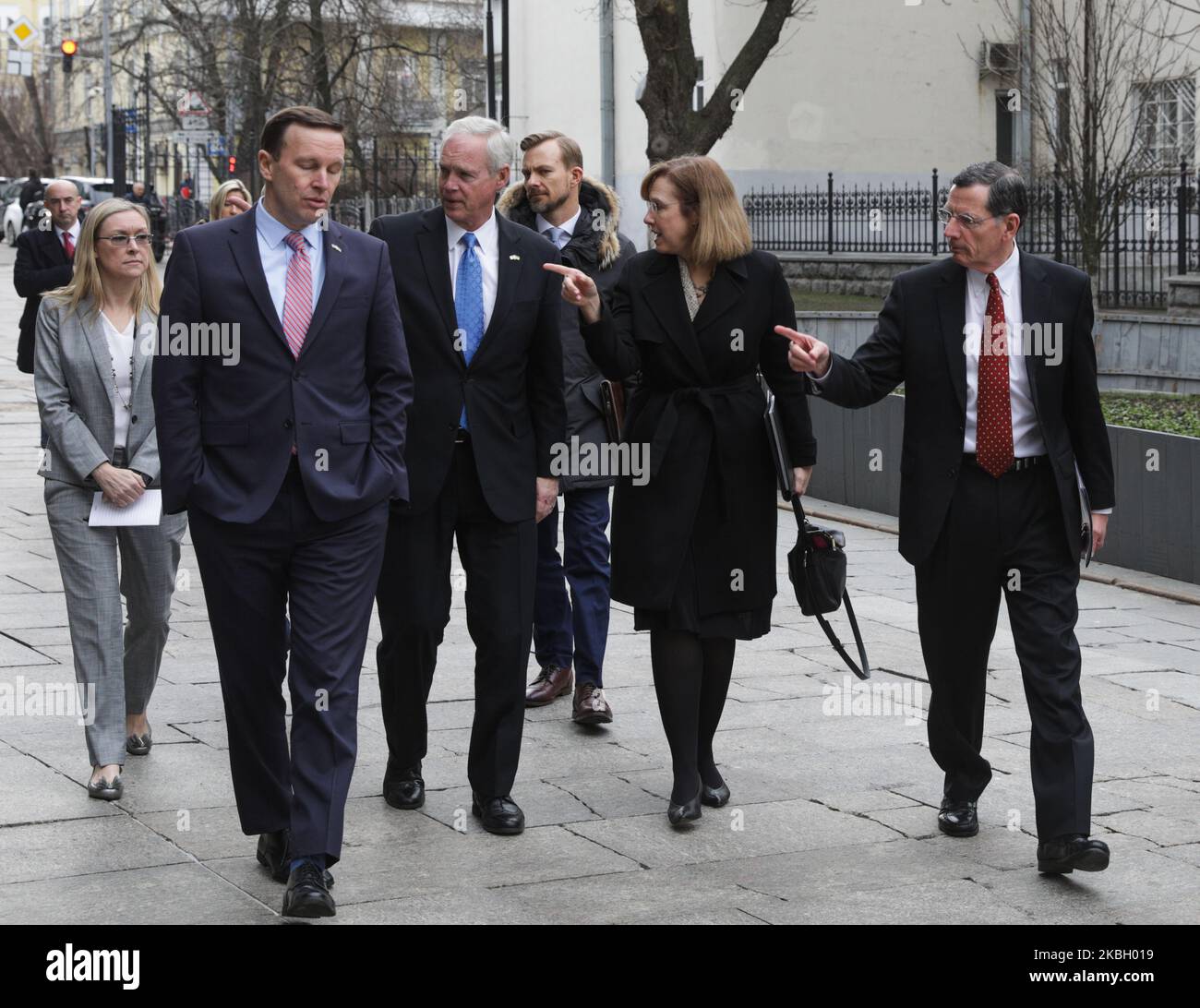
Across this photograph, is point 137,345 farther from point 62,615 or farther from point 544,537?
point 62,615

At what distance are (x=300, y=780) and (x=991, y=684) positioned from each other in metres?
3.75

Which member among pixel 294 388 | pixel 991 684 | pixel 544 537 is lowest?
pixel 991 684

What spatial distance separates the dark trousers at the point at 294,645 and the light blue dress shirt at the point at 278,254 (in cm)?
50

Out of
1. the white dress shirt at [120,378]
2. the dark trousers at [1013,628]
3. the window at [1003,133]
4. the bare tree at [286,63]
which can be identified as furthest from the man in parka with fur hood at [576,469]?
the bare tree at [286,63]

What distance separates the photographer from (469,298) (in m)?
5.88

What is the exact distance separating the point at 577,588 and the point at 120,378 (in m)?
1.94

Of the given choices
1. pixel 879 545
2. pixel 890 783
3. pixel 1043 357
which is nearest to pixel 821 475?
pixel 879 545

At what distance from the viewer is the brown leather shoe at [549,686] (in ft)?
24.5

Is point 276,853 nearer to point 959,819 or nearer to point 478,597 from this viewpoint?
point 478,597

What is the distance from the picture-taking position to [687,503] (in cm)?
587

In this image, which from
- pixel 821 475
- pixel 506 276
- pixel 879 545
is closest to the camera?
pixel 506 276

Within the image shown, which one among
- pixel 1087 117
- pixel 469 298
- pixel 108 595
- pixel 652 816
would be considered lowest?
pixel 652 816

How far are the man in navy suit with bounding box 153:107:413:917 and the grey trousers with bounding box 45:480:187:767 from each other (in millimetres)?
1196

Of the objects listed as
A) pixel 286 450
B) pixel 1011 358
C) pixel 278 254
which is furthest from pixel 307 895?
pixel 1011 358
